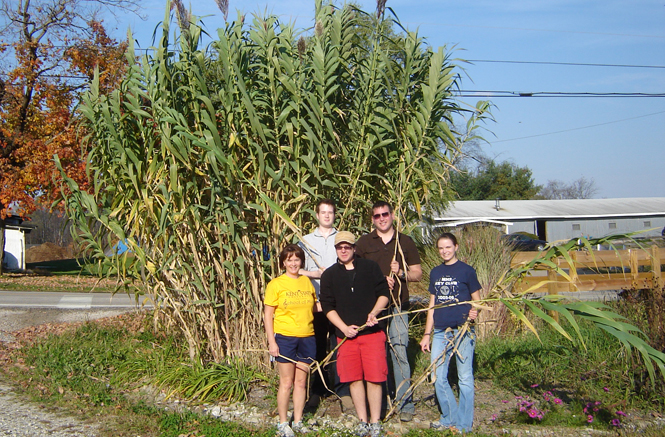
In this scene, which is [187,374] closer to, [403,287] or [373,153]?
[403,287]

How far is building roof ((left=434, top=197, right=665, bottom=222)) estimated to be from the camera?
32.9 m

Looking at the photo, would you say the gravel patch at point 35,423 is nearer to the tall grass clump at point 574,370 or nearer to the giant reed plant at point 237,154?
Result: the giant reed plant at point 237,154

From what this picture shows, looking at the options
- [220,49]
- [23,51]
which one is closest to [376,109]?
[220,49]

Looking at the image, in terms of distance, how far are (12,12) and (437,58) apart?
18.8 m

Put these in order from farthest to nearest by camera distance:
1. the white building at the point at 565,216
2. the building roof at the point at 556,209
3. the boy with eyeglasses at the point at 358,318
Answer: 1. the white building at the point at 565,216
2. the building roof at the point at 556,209
3. the boy with eyeglasses at the point at 358,318

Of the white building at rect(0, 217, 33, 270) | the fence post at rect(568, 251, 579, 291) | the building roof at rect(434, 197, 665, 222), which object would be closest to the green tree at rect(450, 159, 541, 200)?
the building roof at rect(434, 197, 665, 222)

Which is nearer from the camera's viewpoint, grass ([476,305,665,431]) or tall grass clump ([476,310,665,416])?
grass ([476,305,665,431])

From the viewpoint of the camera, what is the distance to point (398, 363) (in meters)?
4.38

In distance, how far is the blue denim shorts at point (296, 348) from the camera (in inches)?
158

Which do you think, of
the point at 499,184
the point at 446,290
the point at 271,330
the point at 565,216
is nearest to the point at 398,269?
the point at 446,290

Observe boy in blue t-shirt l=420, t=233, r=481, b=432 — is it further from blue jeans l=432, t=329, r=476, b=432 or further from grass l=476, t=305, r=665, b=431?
grass l=476, t=305, r=665, b=431

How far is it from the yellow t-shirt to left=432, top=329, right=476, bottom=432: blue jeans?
39.3 inches

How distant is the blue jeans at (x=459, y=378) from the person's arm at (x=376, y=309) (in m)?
0.50

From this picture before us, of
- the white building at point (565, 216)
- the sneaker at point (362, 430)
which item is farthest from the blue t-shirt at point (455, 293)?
the white building at point (565, 216)
